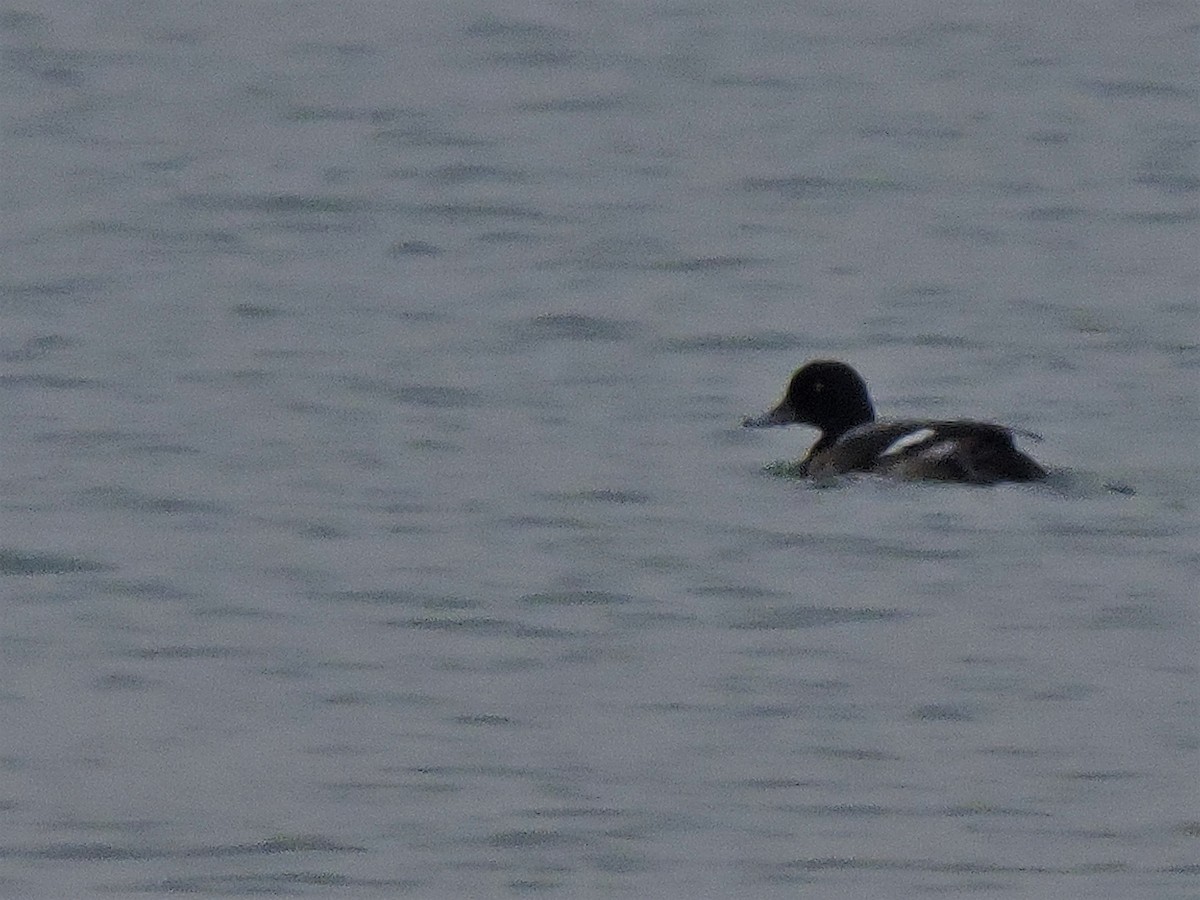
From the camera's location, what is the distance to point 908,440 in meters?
12.5

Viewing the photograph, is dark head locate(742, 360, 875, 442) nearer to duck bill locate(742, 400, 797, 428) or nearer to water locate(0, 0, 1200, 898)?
duck bill locate(742, 400, 797, 428)

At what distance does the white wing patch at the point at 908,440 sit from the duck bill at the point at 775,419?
0.80 metres

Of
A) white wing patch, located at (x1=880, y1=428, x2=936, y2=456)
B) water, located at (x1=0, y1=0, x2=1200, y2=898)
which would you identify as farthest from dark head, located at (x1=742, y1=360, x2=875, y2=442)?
white wing patch, located at (x1=880, y1=428, x2=936, y2=456)

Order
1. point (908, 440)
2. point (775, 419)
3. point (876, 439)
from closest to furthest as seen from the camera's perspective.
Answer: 1. point (908, 440)
2. point (876, 439)
3. point (775, 419)

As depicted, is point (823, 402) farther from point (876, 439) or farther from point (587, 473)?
point (587, 473)

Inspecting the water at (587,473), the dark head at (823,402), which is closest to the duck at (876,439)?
the dark head at (823,402)

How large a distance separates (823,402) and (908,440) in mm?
873

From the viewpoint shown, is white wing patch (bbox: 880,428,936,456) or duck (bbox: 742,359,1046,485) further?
white wing patch (bbox: 880,428,936,456)

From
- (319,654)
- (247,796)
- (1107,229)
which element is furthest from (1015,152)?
(247,796)

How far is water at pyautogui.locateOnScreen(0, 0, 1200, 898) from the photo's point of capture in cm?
822

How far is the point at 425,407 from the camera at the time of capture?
13391mm

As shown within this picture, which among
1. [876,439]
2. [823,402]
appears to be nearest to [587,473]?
[876,439]

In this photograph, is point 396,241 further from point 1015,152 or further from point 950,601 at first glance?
point 950,601

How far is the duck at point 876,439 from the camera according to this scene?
12203 millimetres
